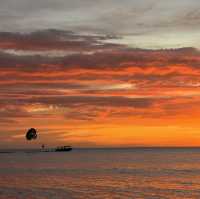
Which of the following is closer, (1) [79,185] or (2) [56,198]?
(2) [56,198]

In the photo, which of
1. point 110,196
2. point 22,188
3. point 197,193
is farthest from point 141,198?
point 22,188

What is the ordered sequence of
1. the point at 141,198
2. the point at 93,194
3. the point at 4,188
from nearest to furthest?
the point at 141,198, the point at 93,194, the point at 4,188

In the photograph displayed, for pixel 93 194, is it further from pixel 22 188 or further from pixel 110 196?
pixel 22 188

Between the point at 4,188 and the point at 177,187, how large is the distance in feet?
99.0

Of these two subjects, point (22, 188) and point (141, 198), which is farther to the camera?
point (22, 188)

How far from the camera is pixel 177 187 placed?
283ft

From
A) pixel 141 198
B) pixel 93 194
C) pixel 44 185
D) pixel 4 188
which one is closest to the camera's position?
pixel 141 198

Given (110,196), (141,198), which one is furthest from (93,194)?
(141,198)

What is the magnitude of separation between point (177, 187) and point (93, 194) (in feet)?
60.8

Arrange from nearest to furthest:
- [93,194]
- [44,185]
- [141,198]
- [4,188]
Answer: [141,198] < [93,194] < [4,188] < [44,185]

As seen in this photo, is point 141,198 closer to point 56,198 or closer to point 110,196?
point 110,196

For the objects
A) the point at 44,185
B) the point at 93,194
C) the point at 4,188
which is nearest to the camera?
the point at 93,194

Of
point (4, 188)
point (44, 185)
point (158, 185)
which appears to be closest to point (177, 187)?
Answer: point (158, 185)

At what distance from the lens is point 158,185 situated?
8938 centimetres
